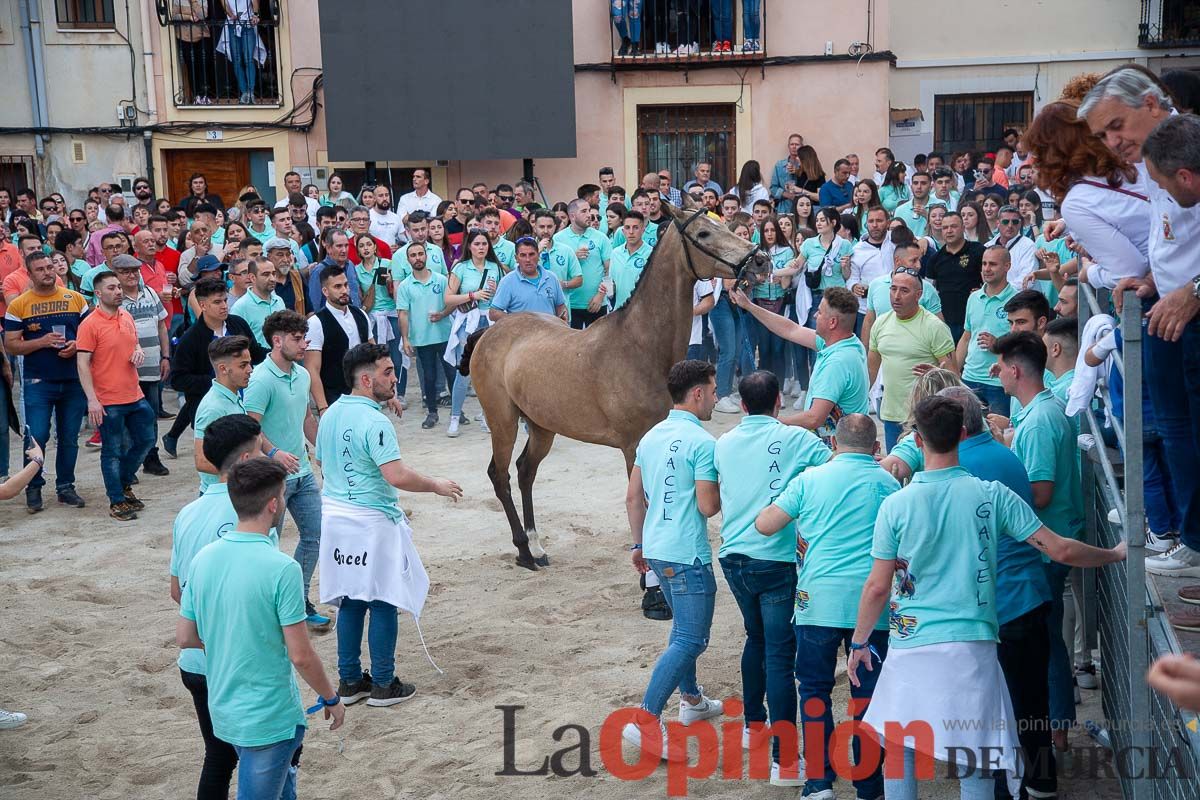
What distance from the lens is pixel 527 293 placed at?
1166 cm

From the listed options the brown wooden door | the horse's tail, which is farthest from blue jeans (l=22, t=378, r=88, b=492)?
the brown wooden door

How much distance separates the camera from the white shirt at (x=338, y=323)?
9.34 meters

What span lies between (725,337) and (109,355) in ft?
20.4

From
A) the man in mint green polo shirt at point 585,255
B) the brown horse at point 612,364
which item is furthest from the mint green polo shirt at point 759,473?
the man in mint green polo shirt at point 585,255

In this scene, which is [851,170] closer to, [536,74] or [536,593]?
[536,74]

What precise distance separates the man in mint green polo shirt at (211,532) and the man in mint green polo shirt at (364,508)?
1.19m

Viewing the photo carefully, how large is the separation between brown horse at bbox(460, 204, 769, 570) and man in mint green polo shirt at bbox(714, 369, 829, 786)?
9.02 feet

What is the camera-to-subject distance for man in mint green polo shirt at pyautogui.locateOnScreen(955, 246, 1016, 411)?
8.59 metres

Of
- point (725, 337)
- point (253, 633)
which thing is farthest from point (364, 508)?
point (725, 337)

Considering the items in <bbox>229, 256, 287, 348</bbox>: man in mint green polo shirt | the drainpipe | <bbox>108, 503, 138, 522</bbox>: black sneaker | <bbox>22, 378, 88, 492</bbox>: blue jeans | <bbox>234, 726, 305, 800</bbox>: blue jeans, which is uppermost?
the drainpipe

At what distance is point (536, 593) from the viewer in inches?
328

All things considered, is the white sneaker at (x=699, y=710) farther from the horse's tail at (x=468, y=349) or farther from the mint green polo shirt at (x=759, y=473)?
the horse's tail at (x=468, y=349)

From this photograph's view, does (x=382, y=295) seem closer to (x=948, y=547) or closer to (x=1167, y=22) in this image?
(x=948, y=547)

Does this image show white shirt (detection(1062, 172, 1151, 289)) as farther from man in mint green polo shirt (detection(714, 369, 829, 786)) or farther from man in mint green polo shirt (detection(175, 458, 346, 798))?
man in mint green polo shirt (detection(175, 458, 346, 798))
